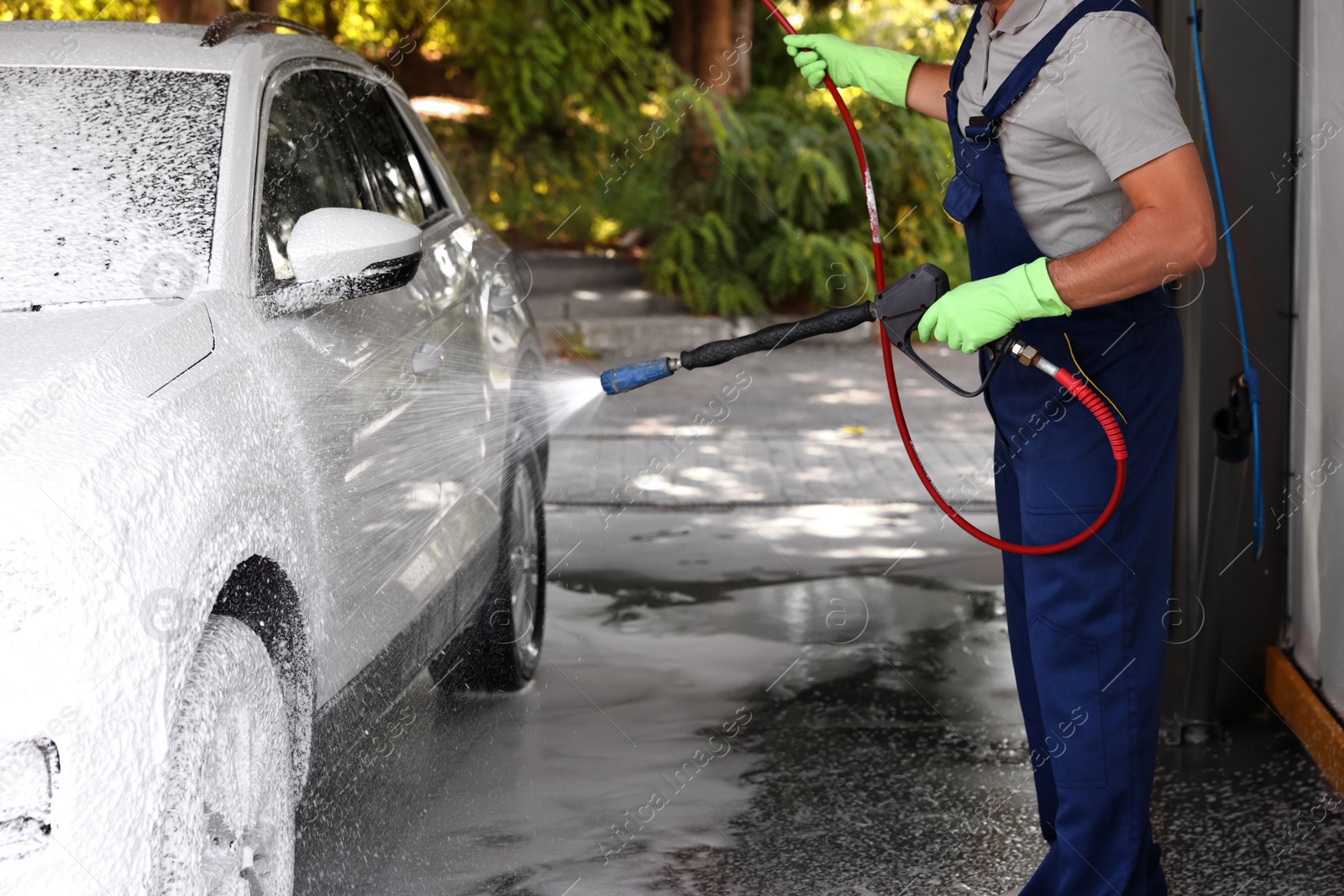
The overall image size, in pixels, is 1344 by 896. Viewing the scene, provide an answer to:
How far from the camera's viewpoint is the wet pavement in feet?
11.7

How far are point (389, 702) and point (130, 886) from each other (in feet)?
4.63

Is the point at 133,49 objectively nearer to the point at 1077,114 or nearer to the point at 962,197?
the point at 962,197

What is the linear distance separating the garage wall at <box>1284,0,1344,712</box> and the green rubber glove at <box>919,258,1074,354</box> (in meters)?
1.53

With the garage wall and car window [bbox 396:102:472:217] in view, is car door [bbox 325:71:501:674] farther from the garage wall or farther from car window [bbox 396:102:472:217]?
the garage wall

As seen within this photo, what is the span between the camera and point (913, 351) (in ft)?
9.91

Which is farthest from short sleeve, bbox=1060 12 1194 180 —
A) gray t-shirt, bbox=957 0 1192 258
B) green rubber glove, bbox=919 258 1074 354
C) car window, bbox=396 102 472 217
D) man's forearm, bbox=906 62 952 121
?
car window, bbox=396 102 472 217

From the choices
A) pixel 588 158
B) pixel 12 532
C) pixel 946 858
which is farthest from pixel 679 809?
pixel 588 158

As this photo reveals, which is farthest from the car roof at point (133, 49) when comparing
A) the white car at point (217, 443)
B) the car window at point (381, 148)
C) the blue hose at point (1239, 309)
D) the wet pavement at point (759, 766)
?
the blue hose at point (1239, 309)

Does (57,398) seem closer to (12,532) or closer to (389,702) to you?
(12,532)

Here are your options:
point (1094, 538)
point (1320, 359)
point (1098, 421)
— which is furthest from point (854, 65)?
point (1320, 359)

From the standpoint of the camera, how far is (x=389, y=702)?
11.6 ft

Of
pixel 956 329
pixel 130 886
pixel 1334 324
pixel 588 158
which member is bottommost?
pixel 588 158

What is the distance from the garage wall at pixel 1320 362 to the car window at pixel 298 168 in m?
2.58

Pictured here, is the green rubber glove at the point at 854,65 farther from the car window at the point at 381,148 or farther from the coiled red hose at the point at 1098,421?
the car window at the point at 381,148
